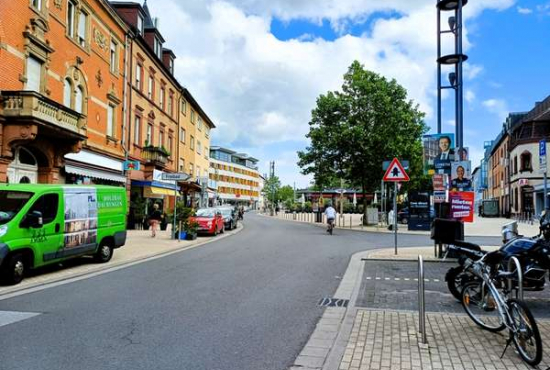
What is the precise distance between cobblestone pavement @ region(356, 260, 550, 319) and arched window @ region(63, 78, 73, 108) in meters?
15.5

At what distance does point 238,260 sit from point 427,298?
6.32m

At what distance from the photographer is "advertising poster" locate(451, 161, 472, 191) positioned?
506 inches

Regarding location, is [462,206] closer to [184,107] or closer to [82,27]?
[82,27]

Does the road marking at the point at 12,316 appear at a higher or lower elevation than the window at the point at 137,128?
lower

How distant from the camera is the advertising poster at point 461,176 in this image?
42.2 feet

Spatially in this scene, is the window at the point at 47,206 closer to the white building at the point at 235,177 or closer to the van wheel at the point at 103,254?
the van wheel at the point at 103,254

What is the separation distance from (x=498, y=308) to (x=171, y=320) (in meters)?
4.15

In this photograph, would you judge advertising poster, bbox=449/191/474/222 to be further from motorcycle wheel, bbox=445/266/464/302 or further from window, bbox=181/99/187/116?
window, bbox=181/99/187/116

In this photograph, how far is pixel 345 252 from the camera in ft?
51.5

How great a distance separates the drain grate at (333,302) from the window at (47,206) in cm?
652

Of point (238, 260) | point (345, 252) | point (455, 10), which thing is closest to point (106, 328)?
point (238, 260)

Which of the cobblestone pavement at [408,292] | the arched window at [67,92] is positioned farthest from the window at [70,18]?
the cobblestone pavement at [408,292]

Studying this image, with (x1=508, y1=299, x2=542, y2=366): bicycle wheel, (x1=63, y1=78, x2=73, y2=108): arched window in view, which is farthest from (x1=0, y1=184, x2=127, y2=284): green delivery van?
(x1=63, y1=78, x2=73, y2=108): arched window

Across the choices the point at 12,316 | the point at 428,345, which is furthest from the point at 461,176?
the point at 12,316
